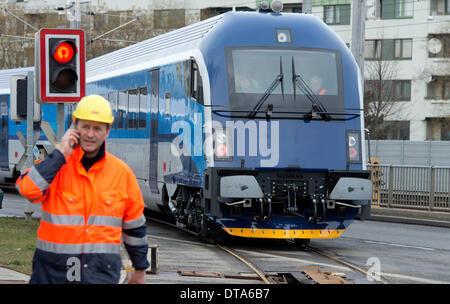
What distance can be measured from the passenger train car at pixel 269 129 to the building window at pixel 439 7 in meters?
48.2

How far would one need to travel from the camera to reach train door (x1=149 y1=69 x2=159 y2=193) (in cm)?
1759

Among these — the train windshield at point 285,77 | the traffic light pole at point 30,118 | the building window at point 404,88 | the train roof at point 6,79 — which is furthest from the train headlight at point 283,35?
the building window at point 404,88

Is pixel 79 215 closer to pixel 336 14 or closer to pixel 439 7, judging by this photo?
pixel 439 7

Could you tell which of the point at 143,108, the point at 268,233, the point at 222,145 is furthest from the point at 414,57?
the point at 222,145

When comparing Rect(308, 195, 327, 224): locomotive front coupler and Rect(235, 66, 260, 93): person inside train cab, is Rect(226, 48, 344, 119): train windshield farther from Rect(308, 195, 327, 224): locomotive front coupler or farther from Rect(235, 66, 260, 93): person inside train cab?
Rect(308, 195, 327, 224): locomotive front coupler

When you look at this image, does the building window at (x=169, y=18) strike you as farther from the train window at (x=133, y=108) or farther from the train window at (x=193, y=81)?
the train window at (x=193, y=81)

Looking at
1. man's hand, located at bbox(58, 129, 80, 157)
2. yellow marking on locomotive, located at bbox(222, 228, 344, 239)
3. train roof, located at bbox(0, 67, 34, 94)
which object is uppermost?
train roof, located at bbox(0, 67, 34, 94)

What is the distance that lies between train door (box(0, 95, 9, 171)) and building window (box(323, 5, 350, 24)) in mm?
38747

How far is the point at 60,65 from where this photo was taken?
10930mm

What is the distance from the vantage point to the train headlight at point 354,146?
1513cm

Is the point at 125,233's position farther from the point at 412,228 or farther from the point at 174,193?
the point at 412,228

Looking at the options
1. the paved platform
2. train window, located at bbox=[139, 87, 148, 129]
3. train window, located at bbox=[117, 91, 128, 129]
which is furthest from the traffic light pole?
train window, located at bbox=[117, 91, 128, 129]

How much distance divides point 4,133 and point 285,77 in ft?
56.6
